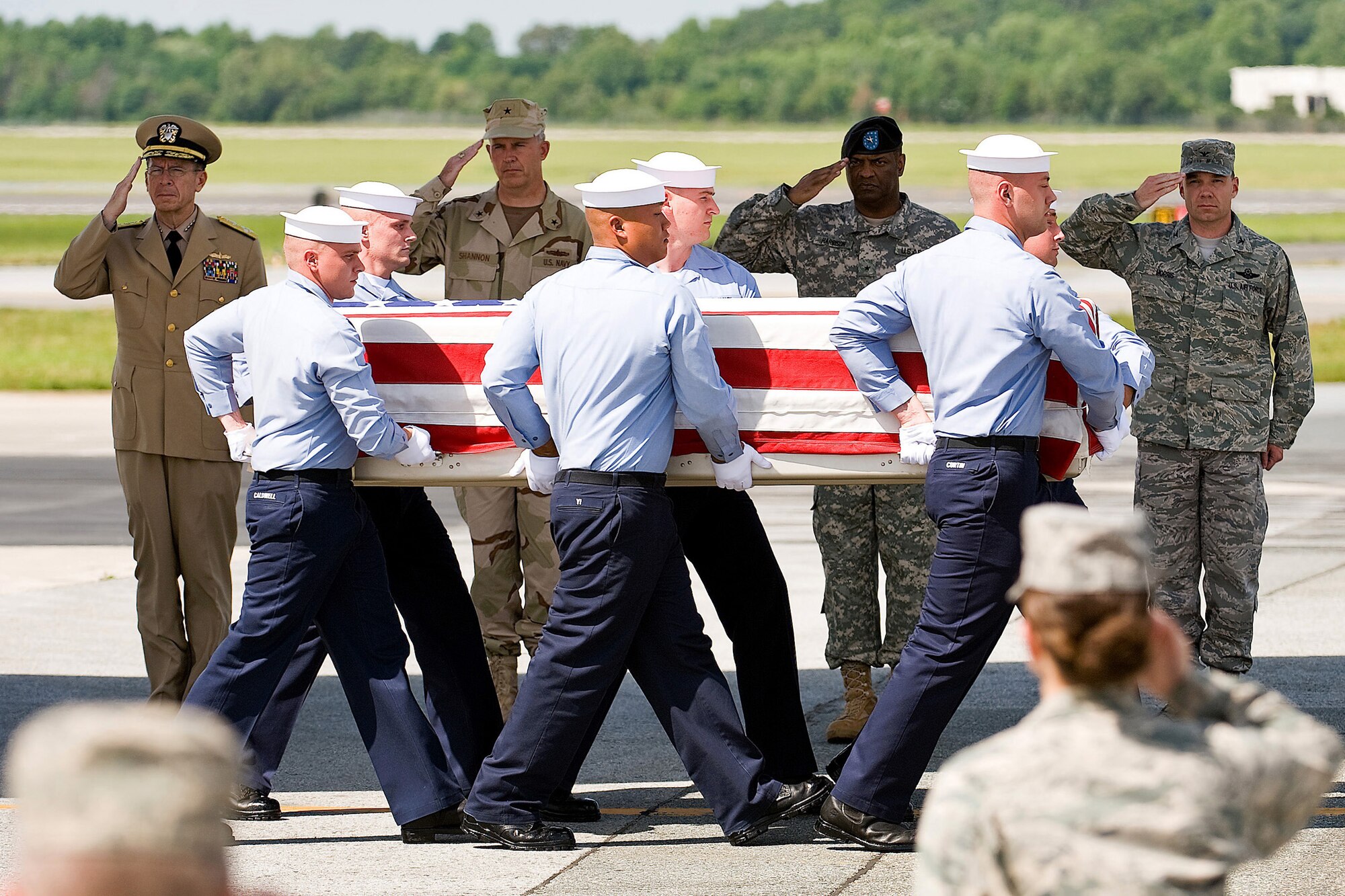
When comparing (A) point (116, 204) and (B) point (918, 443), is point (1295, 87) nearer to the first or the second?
(A) point (116, 204)

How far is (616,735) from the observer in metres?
6.79

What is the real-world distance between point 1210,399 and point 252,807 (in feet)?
11.3

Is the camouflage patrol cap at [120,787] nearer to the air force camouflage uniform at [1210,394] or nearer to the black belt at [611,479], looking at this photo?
the black belt at [611,479]

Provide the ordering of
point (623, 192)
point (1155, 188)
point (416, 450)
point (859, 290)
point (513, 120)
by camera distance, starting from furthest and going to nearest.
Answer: point (513, 120)
point (859, 290)
point (1155, 188)
point (416, 450)
point (623, 192)

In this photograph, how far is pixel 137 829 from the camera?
1.69 m

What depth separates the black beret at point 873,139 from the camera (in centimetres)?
661

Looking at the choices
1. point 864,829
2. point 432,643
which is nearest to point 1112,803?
point 864,829

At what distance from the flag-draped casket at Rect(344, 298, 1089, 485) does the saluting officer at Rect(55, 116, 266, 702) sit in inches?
45.3

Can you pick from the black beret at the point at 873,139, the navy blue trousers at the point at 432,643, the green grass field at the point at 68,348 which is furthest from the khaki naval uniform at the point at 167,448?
the green grass field at the point at 68,348

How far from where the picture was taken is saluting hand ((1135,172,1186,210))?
6180 mm

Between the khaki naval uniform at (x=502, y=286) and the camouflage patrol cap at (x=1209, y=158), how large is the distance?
6.99 feet

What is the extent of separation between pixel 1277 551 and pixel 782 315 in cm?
653

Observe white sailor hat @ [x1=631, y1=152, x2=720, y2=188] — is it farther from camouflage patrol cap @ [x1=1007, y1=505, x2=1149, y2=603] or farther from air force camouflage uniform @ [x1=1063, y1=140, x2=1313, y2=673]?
camouflage patrol cap @ [x1=1007, y1=505, x2=1149, y2=603]

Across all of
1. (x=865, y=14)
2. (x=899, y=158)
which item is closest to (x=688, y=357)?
(x=899, y=158)
